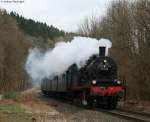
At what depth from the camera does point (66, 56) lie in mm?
36938

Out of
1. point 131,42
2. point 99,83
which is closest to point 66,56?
point 99,83

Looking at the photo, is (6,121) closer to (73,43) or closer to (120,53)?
(73,43)

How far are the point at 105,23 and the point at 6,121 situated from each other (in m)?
49.8

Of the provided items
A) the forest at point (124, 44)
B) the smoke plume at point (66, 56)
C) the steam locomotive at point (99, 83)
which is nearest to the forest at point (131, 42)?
the forest at point (124, 44)

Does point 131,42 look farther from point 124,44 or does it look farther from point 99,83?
point 99,83

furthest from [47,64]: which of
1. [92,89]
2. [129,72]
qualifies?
[92,89]

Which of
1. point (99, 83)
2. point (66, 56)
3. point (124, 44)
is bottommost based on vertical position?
point (99, 83)

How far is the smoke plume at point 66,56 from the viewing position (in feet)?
109

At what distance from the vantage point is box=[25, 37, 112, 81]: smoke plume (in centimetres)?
3312

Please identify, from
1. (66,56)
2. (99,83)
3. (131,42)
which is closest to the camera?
(99,83)

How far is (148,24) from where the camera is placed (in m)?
38.8

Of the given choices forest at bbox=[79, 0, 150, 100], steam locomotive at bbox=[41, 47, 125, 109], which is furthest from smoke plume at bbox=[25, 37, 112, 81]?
forest at bbox=[79, 0, 150, 100]

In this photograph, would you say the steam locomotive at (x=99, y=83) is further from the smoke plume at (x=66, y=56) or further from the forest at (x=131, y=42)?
the forest at (x=131, y=42)

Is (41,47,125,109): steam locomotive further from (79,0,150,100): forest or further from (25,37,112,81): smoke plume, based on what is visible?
(79,0,150,100): forest
